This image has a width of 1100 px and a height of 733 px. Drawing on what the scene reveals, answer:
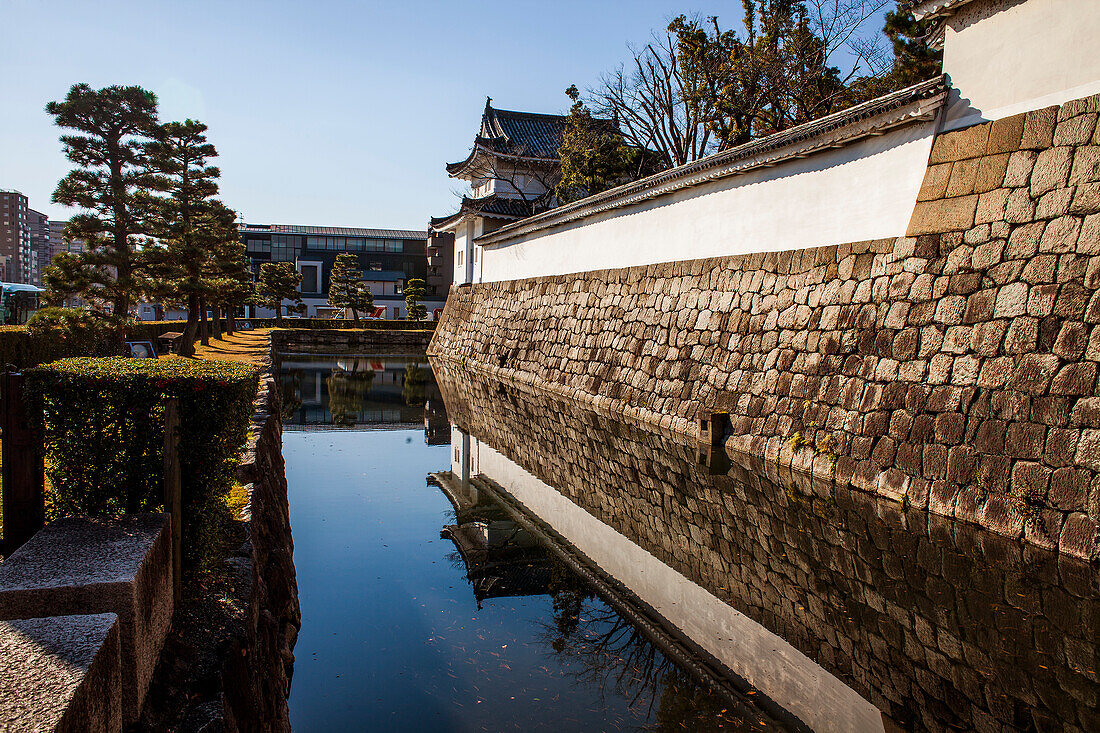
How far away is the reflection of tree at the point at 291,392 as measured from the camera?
46.0ft

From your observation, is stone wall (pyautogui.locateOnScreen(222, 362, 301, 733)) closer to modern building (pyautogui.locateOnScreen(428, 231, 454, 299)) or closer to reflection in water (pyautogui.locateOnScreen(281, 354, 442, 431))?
reflection in water (pyautogui.locateOnScreen(281, 354, 442, 431))

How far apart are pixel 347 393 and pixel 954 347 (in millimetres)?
13210

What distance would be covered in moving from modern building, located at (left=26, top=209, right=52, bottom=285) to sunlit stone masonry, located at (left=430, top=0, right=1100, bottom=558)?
135 meters

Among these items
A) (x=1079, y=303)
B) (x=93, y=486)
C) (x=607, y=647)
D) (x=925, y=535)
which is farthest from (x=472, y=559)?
(x=1079, y=303)

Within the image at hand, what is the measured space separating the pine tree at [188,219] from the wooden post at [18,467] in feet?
50.6

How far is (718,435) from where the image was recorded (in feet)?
32.5

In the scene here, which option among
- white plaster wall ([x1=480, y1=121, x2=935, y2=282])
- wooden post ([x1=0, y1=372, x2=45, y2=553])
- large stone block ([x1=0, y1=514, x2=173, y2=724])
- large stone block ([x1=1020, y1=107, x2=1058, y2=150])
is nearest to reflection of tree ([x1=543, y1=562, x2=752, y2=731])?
large stone block ([x1=0, y1=514, x2=173, y2=724])

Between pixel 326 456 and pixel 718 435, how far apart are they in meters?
5.29

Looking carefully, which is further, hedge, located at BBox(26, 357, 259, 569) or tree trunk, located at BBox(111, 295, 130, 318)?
tree trunk, located at BBox(111, 295, 130, 318)

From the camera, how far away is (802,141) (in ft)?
35.7

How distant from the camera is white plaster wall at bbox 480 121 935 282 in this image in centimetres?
917

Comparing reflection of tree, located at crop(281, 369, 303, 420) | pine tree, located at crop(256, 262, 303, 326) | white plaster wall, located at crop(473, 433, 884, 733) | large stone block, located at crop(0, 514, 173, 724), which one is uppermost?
pine tree, located at crop(256, 262, 303, 326)

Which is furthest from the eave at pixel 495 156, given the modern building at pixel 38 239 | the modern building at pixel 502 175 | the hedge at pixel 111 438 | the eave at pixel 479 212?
the modern building at pixel 38 239

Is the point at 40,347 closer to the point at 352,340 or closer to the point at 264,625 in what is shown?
the point at 264,625
